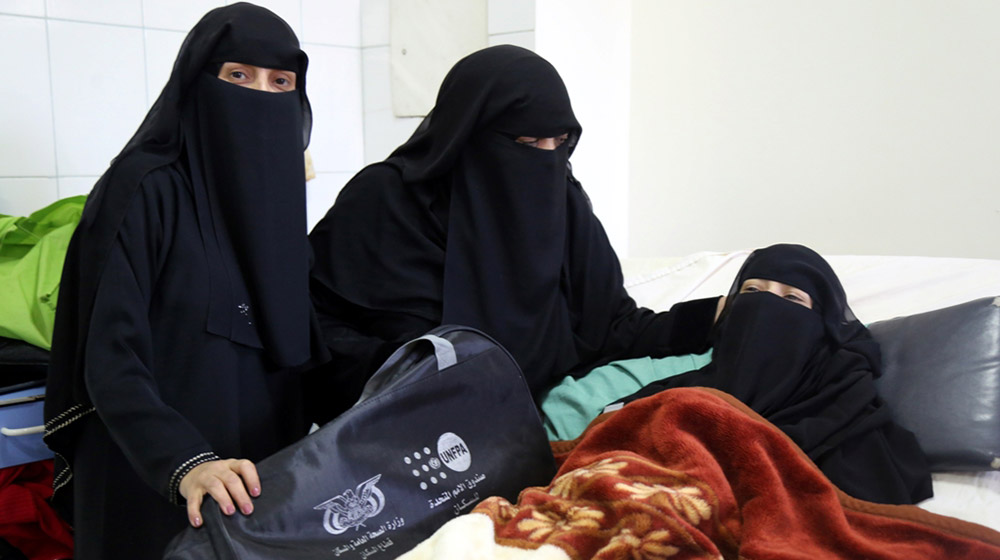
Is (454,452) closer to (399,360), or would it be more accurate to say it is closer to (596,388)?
(399,360)

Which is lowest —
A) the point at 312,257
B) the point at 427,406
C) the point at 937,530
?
the point at 937,530

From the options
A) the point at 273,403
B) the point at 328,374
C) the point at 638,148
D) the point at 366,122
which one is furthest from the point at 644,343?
the point at 366,122

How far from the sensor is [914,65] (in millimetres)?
2510

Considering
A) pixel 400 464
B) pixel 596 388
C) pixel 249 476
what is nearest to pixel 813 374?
pixel 596 388

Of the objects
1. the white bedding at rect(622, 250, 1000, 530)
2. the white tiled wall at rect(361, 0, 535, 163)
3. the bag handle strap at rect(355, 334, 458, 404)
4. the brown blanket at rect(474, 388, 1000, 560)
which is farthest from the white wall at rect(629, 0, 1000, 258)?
the bag handle strap at rect(355, 334, 458, 404)

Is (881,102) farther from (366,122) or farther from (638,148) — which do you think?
(366,122)

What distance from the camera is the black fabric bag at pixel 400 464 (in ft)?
3.88

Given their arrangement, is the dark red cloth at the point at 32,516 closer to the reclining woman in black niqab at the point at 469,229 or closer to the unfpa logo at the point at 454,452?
the reclining woman in black niqab at the point at 469,229

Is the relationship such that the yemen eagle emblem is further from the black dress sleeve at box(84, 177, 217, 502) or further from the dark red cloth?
the dark red cloth

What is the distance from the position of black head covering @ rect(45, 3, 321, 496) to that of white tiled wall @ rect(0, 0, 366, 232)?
133 cm

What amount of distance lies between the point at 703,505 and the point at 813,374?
0.63 metres

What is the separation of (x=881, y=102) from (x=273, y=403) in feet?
6.54

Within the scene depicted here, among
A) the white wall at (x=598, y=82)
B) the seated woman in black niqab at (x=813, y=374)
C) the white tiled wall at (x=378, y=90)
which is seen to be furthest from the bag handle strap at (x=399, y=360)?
the white tiled wall at (x=378, y=90)

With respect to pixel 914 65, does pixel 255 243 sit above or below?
below
